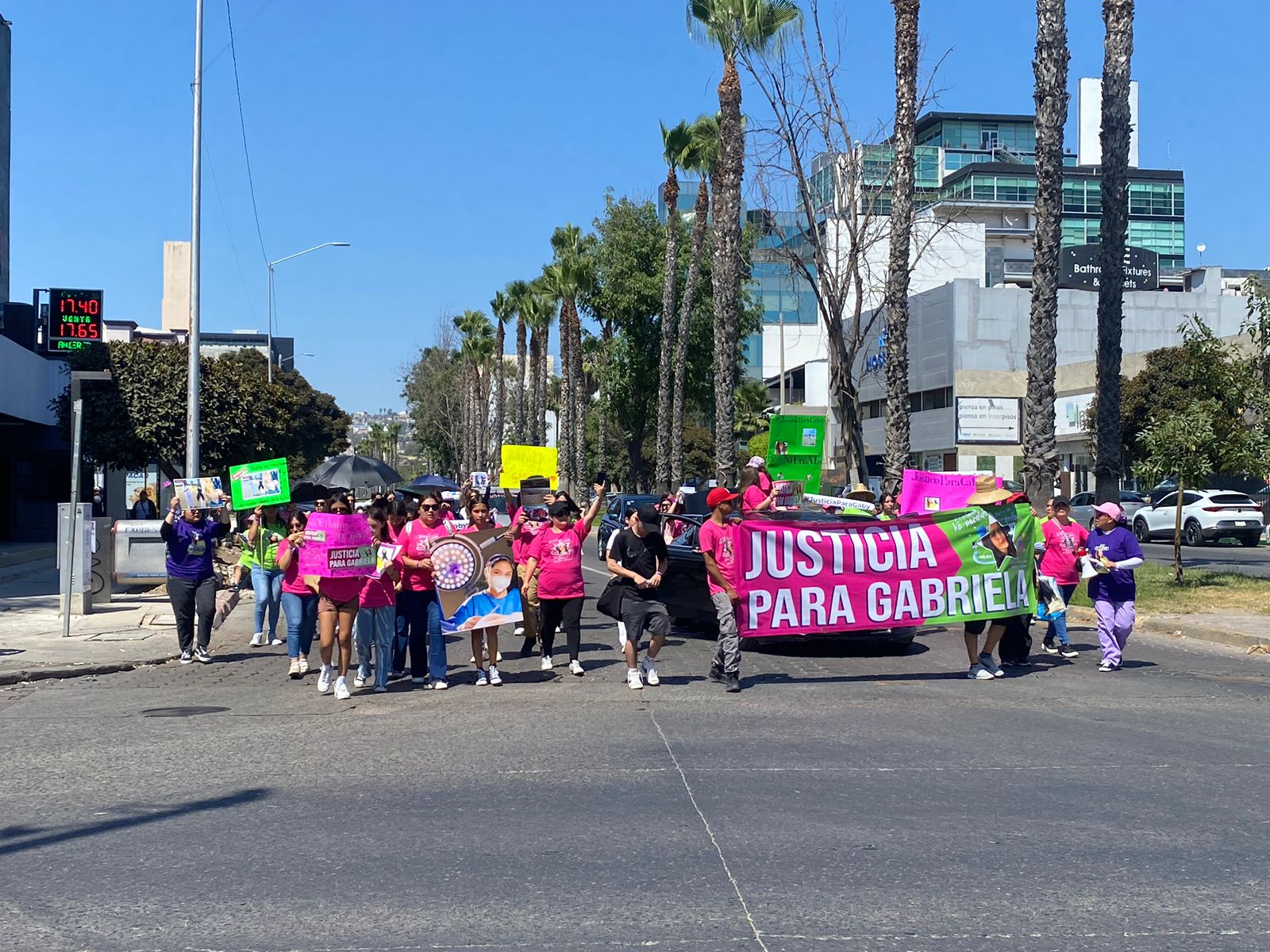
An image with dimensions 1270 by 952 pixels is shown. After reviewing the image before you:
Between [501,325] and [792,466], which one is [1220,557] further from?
[501,325]

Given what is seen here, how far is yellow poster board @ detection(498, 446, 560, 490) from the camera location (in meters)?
39.5

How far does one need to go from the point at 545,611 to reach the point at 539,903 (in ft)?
23.7

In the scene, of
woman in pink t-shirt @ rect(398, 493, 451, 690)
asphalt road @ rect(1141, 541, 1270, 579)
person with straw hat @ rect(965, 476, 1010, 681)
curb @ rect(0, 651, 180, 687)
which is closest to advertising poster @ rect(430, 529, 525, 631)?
woman in pink t-shirt @ rect(398, 493, 451, 690)

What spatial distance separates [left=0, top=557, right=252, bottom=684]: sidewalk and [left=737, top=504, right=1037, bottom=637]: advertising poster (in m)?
6.90

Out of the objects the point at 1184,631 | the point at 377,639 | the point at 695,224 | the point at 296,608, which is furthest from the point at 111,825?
the point at 695,224

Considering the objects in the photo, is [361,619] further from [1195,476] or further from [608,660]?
[1195,476]

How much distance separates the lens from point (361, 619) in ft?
39.1

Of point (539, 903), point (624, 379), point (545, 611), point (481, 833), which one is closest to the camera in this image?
point (539, 903)

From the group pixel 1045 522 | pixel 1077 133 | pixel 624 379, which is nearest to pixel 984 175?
pixel 1077 133

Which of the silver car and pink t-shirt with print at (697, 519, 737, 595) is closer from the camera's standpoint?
pink t-shirt with print at (697, 519, 737, 595)

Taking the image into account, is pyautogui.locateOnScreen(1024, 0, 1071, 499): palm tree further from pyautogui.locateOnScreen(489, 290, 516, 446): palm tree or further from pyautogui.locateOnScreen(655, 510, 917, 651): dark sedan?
pyautogui.locateOnScreen(489, 290, 516, 446): palm tree

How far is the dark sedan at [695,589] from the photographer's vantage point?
49.1 feet

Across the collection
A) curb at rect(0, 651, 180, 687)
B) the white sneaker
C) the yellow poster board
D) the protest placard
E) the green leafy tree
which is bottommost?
curb at rect(0, 651, 180, 687)

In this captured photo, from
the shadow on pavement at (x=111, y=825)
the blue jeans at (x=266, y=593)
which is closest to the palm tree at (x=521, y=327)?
the blue jeans at (x=266, y=593)
